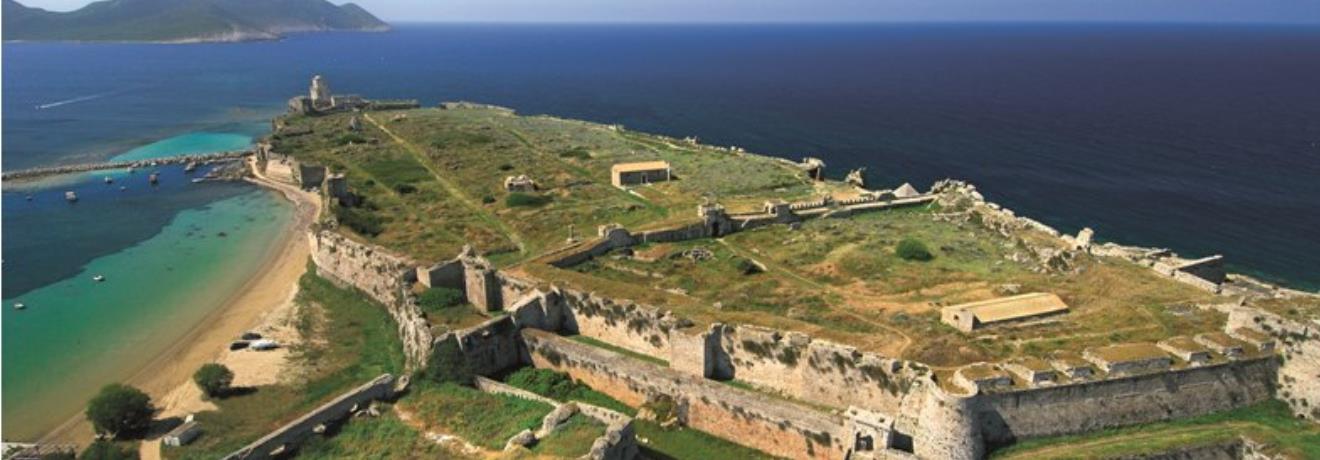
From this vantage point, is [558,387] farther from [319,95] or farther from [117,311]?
[319,95]

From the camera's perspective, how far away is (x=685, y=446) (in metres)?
31.5

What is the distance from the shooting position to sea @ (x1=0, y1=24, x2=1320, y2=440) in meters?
50.2

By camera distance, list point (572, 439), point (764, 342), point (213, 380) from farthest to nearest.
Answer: point (213, 380)
point (764, 342)
point (572, 439)

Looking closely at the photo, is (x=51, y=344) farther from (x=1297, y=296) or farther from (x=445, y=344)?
(x=1297, y=296)

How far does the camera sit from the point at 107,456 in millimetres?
30516

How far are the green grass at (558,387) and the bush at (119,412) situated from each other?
15296 millimetres

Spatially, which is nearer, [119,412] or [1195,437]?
[1195,437]

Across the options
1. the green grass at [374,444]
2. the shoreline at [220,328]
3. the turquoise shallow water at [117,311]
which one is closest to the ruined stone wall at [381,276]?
the shoreline at [220,328]

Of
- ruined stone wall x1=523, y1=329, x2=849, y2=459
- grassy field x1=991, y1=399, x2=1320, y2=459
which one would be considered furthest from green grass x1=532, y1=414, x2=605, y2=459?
grassy field x1=991, y1=399, x2=1320, y2=459

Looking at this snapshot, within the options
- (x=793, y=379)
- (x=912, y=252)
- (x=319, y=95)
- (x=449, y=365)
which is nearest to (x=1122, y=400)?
(x=793, y=379)

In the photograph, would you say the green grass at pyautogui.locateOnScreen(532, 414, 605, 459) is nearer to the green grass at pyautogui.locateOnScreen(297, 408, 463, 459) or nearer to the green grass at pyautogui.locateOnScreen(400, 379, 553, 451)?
the green grass at pyautogui.locateOnScreen(400, 379, 553, 451)

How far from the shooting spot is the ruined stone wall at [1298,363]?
27647 mm

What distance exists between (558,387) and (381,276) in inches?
660

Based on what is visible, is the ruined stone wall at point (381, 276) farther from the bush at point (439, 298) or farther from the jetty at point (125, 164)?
the jetty at point (125, 164)
